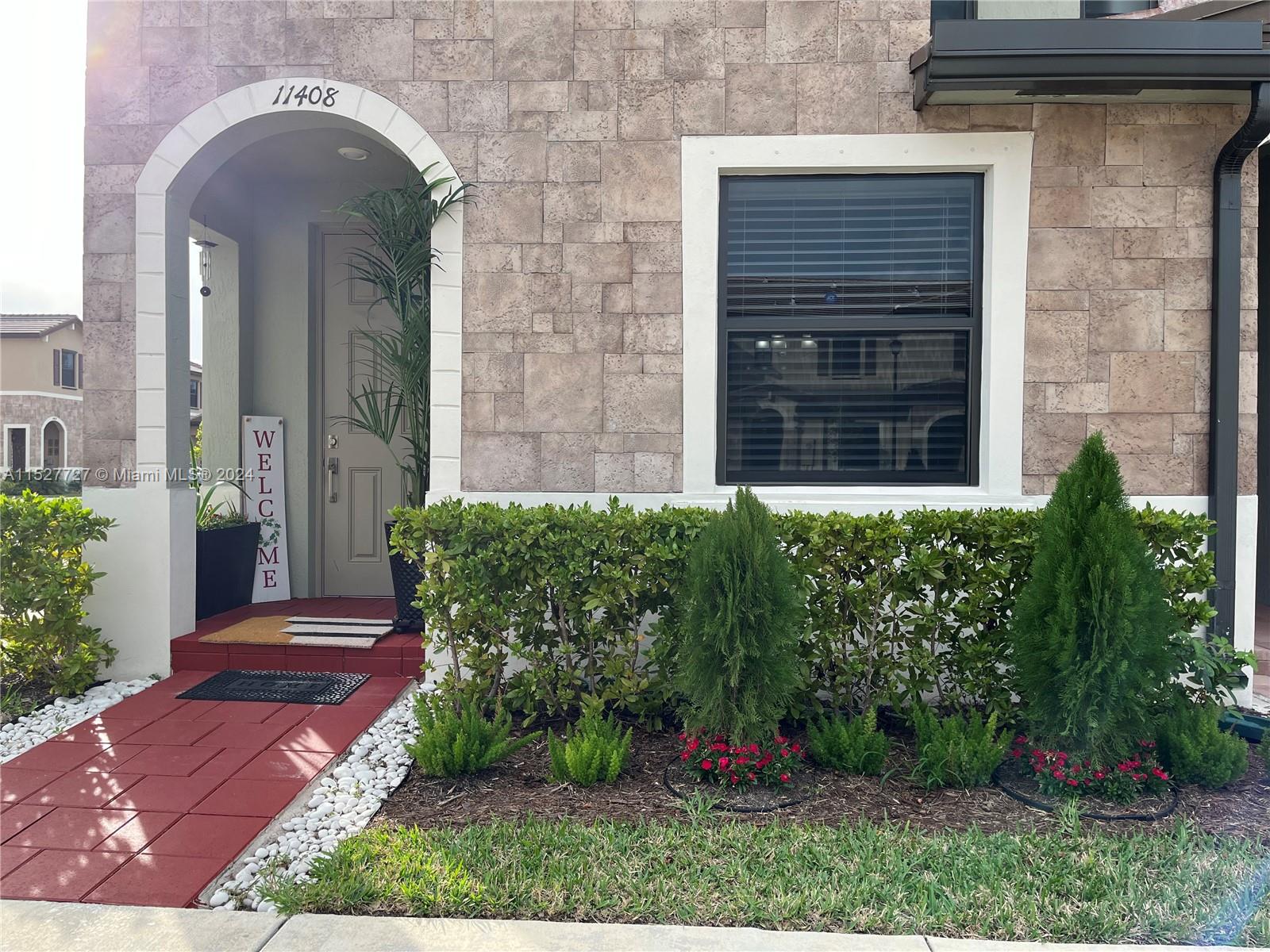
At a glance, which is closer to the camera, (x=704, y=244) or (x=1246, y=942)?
(x=1246, y=942)

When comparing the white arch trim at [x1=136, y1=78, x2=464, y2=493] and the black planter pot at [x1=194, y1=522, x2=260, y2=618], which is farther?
the black planter pot at [x1=194, y1=522, x2=260, y2=618]

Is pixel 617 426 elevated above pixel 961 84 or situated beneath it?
situated beneath

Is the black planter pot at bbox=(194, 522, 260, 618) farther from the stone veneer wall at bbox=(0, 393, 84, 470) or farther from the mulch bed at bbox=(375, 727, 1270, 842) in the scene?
the stone veneer wall at bbox=(0, 393, 84, 470)

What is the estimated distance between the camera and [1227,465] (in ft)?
12.9

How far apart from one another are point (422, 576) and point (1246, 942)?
3864mm

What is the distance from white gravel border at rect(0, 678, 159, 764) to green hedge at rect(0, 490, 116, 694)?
10 centimetres

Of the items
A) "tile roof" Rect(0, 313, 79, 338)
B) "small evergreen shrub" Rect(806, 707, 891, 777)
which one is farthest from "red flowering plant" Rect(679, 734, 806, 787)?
"tile roof" Rect(0, 313, 79, 338)

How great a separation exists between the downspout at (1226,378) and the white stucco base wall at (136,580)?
5.47m

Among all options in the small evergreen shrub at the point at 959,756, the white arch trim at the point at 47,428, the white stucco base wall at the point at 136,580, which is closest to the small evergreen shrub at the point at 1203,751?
the small evergreen shrub at the point at 959,756

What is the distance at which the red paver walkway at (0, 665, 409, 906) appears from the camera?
96.7 inches

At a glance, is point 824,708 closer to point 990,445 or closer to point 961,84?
point 990,445

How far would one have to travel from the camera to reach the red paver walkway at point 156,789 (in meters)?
A: 2.46

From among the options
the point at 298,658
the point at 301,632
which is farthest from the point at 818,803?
the point at 301,632

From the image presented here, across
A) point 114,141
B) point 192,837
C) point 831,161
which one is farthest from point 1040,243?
point 114,141
